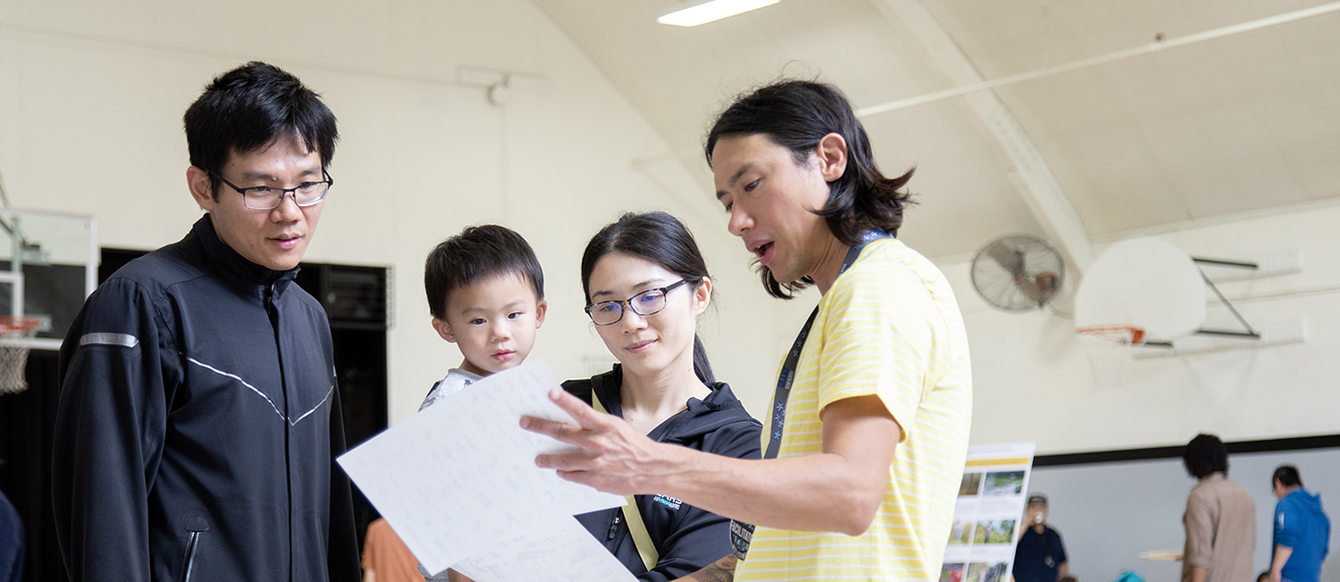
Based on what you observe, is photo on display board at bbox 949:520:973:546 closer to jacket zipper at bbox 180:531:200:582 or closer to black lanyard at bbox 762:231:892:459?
black lanyard at bbox 762:231:892:459

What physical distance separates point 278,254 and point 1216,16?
632 cm

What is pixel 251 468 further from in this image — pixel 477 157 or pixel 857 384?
pixel 477 157

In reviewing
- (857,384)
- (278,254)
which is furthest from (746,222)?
(278,254)

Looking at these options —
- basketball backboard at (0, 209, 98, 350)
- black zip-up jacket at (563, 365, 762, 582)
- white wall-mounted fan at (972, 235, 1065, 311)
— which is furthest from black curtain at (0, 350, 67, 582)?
black zip-up jacket at (563, 365, 762, 582)

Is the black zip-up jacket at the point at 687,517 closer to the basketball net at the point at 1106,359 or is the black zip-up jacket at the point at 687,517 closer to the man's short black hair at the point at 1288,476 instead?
the man's short black hair at the point at 1288,476

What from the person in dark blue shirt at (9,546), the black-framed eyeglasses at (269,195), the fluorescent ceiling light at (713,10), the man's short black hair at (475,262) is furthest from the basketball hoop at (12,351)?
the black-framed eyeglasses at (269,195)

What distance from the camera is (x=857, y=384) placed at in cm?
123

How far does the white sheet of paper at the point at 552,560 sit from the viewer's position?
161 centimetres

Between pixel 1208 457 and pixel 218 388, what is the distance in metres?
6.32

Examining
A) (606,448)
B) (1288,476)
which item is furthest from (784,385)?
(1288,476)

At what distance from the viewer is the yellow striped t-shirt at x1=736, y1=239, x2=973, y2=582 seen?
1265 mm

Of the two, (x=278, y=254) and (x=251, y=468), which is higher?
(x=278, y=254)

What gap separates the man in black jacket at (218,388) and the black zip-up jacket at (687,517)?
1.43ft

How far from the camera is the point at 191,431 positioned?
5.68 feet
